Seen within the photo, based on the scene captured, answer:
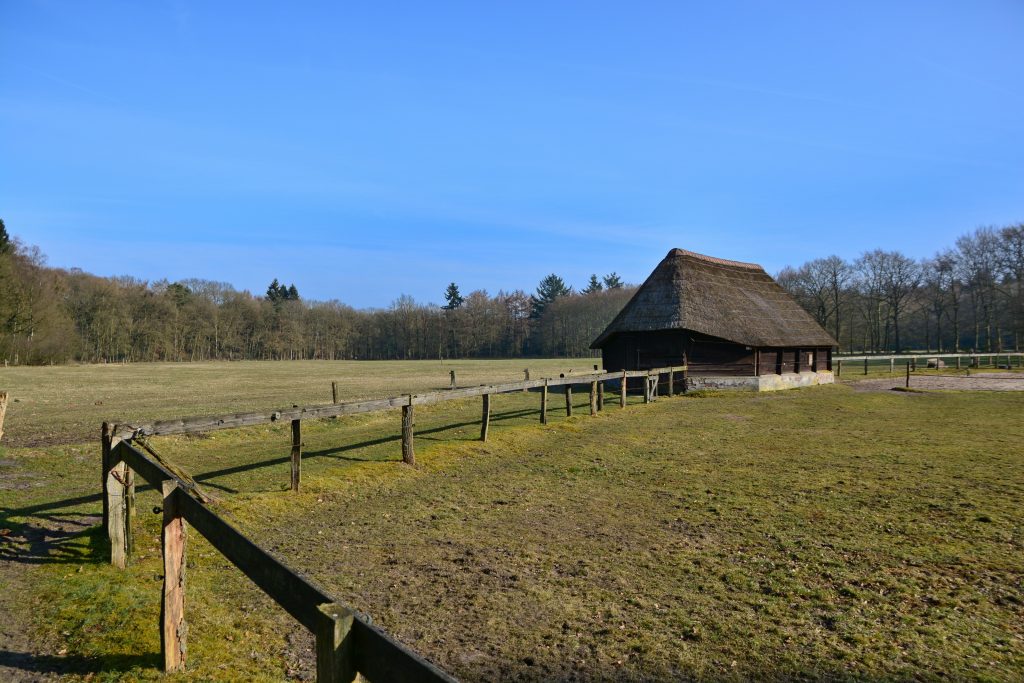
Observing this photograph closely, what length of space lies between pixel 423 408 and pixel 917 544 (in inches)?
615

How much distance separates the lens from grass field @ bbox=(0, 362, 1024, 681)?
4094 mm

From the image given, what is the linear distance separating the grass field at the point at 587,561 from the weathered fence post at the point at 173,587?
152mm

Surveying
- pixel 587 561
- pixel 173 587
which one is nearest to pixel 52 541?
pixel 173 587

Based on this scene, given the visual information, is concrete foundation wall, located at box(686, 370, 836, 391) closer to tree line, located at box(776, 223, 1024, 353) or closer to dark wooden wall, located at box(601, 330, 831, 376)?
dark wooden wall, located at box(601, 330, 831, 376)

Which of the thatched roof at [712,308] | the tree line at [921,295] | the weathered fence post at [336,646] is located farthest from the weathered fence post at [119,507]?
the tree line at [921,295]

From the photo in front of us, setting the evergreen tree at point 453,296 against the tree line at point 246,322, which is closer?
the tree line at point 246,322

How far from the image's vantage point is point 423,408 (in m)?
20.0

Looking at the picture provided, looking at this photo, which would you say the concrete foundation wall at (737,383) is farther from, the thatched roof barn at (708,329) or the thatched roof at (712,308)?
the thatched roof at (712,308)

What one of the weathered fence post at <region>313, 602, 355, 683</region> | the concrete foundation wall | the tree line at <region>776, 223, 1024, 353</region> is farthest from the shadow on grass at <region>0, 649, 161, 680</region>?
the tree line at <region>776, 223, 1024, 353</region>

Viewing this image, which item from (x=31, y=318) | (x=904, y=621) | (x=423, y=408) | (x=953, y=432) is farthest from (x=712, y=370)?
(x=31, y=318)

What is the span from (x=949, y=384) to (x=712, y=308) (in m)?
12.6

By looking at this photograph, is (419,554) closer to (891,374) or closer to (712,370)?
(712,370)

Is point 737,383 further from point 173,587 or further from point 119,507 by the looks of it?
point 173,587

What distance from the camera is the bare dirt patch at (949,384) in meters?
26.6
